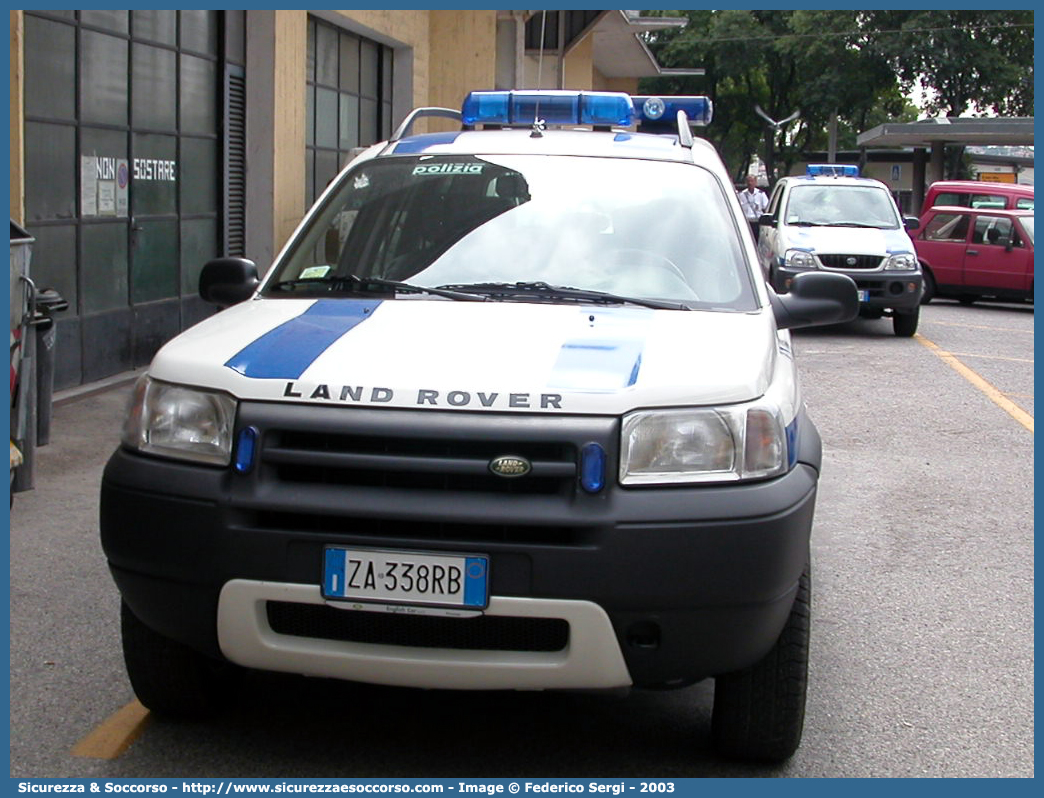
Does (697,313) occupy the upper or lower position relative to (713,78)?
lower

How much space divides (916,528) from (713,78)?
173ft

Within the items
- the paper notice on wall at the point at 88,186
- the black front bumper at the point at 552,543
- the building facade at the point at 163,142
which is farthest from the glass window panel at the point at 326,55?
the black front bumper at the point at 552,543

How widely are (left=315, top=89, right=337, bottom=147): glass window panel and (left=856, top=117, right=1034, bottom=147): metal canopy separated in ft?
81.0

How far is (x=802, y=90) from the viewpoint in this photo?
53.9 meters

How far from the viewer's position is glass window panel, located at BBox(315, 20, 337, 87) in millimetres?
15156

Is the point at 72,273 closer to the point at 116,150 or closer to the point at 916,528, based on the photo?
the point at 116,150

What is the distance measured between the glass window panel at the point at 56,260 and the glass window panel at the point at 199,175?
212 cm

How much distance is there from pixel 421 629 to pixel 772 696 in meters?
1.00

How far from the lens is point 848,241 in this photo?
1644cm

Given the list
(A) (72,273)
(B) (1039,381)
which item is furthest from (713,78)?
(A) (72,273)

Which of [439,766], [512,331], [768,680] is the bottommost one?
[439,766]

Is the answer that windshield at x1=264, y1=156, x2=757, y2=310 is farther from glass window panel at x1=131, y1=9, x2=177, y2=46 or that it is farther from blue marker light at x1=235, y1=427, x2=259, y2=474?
glass window panel at x1=131, y1=9, x2=177, y2=46

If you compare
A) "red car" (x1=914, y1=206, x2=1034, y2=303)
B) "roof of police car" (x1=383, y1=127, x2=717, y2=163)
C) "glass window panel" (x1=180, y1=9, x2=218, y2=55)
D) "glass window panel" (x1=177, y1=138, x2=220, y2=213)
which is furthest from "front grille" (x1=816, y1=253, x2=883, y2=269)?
"roof of police car" (x1=383, y1=127, x2=717, y2=163)

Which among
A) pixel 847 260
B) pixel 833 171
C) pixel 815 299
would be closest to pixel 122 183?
pixel 815 299
